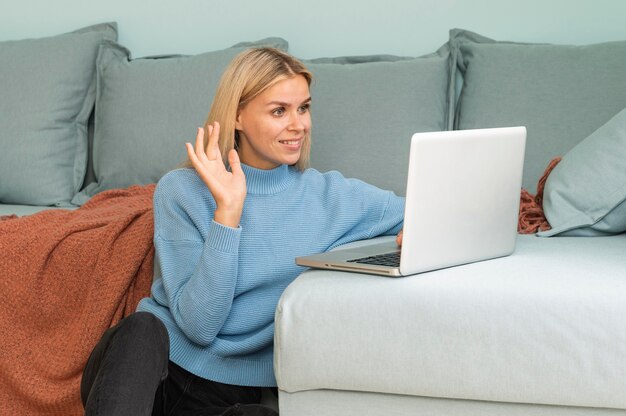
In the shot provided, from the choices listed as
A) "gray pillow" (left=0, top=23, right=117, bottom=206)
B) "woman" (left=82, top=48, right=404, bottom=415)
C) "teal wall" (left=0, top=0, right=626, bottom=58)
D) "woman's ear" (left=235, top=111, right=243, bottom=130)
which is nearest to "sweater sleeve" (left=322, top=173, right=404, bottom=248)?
"woman" (left=82, top=48, right=404, bottom=415)

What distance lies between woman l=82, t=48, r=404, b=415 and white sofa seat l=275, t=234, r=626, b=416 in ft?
0.53

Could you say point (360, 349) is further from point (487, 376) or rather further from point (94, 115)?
point (94, 115)

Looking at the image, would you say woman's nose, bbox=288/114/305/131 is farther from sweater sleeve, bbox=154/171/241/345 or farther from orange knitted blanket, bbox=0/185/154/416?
orange knitted blanket, bbox=0/185/154/416

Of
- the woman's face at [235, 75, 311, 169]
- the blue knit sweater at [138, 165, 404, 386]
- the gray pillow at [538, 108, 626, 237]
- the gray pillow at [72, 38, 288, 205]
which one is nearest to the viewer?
the blue knit sweater at [138, 165, 404, 386]

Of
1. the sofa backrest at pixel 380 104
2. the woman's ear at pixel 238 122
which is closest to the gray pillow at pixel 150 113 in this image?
the sofa backrest at pixel 380 104

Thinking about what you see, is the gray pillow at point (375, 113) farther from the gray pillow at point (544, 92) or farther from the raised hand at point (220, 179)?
the raised hand at point (220, 179)

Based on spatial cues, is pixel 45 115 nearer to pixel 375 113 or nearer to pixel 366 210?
pixel 375 113

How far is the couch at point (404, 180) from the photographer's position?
1474 millimetres

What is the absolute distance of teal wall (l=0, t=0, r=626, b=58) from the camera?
2.68 metres

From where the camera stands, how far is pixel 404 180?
2412 millimetres

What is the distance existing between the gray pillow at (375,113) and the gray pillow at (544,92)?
0.34 ft

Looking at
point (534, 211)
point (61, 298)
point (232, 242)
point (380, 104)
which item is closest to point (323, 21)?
point (380, 104)

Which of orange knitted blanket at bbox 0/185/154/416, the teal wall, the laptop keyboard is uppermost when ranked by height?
the teal wall

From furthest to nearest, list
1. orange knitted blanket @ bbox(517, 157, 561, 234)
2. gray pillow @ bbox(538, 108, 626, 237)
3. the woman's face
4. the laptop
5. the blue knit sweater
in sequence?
orange knitted blanket @ bbox(517, 157, 561, 234) → gray pillow @ bbox(538, 108, 626, 237) → the woman's face → the blue knit sweater → the laptop
